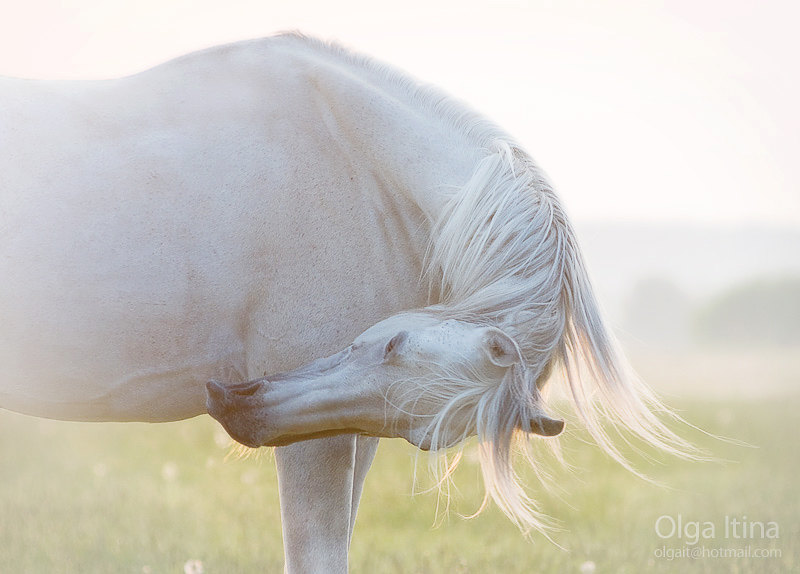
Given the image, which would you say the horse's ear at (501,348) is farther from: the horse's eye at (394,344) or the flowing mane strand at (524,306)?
the horse's eye at (394,344)

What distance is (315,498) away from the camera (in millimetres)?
2375

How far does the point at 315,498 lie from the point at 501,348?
28.9 inches

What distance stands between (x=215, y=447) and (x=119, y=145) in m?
4.31

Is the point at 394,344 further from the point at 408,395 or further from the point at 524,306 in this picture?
the point at 524,306

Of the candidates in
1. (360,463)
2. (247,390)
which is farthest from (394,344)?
(360,463)

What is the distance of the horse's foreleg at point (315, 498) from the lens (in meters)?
2.37

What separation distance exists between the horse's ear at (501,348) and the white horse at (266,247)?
165 millimetres

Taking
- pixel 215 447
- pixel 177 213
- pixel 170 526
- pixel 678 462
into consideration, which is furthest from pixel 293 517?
pixel 678 462

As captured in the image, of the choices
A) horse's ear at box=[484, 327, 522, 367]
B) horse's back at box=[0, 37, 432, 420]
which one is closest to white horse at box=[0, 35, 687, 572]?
horse's back at box=[0, 37, 432, 420]

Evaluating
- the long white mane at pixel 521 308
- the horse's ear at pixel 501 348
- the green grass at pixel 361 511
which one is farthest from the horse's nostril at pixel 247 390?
the green grass at pixel 361 511

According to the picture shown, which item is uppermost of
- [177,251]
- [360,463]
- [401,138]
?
[401,138]

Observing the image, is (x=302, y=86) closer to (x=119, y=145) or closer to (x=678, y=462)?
(x=119, y=145)

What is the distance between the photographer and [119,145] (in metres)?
2.45

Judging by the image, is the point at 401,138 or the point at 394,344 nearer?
the point at 394,344
